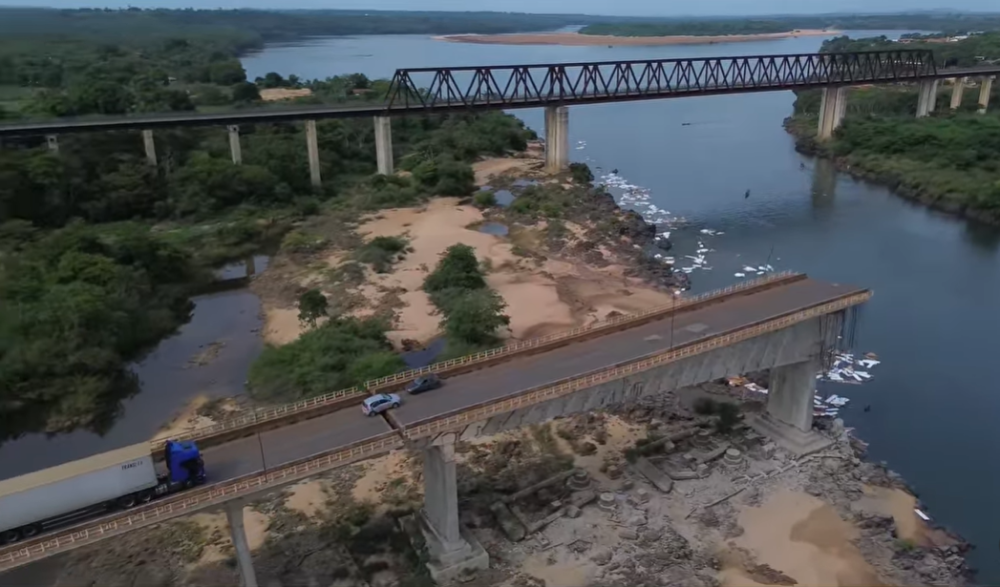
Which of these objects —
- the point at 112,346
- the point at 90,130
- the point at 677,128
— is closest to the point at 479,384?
the point at 112,346

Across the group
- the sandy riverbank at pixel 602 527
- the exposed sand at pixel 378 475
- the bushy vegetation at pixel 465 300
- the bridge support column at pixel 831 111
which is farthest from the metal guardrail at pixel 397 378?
the bridge support column at pixel 831 111

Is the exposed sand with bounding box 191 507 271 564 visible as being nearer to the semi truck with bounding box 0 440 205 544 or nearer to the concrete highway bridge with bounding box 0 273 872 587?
the concrete highway bridge with bounding box 0 273 872 587

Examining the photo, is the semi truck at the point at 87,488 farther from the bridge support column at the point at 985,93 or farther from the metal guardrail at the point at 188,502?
the bridge support column at the point at 985,93

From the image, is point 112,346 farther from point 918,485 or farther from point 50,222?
point 918,485

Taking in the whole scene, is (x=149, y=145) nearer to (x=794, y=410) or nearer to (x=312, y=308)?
(x=312, y=308)

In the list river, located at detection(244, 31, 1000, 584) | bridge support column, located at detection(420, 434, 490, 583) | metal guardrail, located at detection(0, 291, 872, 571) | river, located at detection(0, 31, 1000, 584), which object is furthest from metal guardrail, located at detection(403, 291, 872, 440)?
river, located at detection(244, 31, 1000, 584)

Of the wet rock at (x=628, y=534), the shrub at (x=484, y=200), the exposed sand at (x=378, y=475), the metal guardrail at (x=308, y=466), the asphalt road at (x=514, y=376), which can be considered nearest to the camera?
the metal guardrail at (x=308, y=466)
